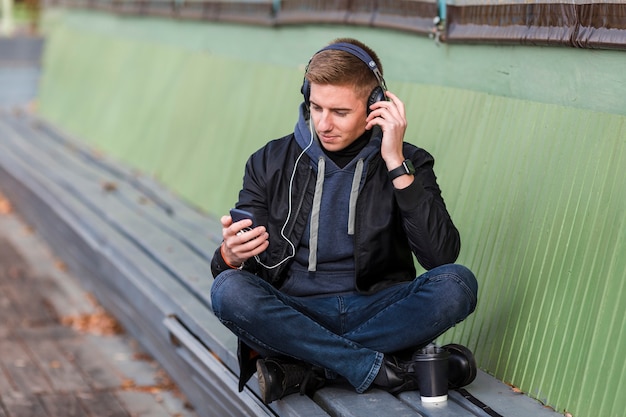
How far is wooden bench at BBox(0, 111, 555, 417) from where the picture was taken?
3613 mm

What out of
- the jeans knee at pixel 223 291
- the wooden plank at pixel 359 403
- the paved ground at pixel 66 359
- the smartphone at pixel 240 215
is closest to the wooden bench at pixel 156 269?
the wooden plank at pixel 359 403

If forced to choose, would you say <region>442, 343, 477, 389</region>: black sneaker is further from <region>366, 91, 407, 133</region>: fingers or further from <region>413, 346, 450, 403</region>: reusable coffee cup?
<region>366, 91, 407, 133</region>: fingers

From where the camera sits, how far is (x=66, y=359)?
5.69 metres

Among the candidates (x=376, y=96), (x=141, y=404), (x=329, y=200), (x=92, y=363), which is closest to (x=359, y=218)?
(x=329, y=200)

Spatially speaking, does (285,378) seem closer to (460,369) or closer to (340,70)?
(460,369)

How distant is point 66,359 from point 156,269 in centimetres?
69

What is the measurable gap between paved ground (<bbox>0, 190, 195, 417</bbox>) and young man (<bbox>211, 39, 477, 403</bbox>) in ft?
4.52

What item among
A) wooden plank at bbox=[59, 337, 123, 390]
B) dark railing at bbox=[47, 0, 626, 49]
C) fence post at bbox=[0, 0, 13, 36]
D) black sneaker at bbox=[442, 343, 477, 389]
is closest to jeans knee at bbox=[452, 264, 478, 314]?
black sneaker at bbox=[442, 343, 477, 389]

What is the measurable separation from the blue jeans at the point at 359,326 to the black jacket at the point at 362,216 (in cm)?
12

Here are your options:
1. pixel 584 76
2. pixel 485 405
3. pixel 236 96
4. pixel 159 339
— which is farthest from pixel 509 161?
pixel 236 96

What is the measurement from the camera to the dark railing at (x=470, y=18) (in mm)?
3867

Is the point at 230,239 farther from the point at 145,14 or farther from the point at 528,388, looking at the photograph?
the point at 145,14

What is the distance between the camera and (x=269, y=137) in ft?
21.7

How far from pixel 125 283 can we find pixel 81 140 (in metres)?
4.98
